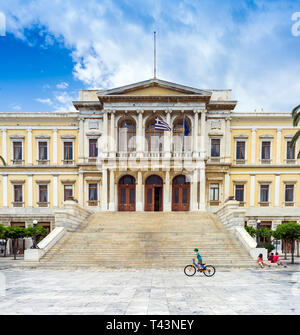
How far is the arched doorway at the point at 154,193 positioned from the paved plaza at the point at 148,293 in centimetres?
1611

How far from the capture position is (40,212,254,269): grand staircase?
17891mm

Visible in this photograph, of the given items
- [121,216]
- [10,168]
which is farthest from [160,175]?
[10,168]

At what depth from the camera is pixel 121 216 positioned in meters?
27.5

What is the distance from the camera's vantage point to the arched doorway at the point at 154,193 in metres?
31.6

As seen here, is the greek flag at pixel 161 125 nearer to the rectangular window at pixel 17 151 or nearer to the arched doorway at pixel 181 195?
the arched doorway at pixel 181 195

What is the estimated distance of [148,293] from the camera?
10.4 meters

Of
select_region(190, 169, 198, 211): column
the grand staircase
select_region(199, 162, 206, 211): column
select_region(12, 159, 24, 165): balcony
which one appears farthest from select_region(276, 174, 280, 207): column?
select_region(12, 159, 24, 165): balcony

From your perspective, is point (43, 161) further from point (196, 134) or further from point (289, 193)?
point (289, 193)

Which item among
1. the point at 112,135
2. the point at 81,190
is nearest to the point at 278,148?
the point at 112,135

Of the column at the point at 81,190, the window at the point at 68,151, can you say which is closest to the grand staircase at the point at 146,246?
the column at the point at 81,190

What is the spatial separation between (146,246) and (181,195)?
12.3m
